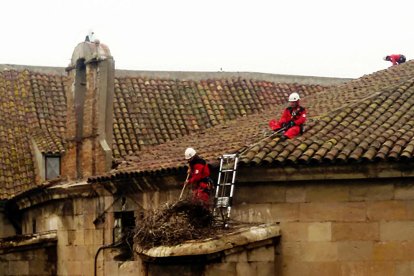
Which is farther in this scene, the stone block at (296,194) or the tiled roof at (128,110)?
the tiled roof at (128,110)

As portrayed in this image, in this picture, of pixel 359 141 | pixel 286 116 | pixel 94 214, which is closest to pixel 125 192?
pixel 94 214

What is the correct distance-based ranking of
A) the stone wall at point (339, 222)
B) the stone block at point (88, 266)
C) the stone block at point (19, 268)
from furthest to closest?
the stone block at point (19, 268), the stone block at point (88, 266), the stone wall at point (339, 222)

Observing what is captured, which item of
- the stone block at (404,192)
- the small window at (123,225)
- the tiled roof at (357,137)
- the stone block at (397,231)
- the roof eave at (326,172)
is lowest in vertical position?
the stone block at (397,231)

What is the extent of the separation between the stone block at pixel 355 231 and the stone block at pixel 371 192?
0.39 m

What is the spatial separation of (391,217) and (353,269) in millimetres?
974

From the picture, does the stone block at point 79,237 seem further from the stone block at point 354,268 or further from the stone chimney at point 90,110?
the stone block at point 354,268

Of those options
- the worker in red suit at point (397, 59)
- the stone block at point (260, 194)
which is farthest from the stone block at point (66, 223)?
the worker in red suit at point (397, 59)

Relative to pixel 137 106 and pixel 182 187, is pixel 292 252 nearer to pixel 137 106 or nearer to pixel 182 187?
pixel 182 187

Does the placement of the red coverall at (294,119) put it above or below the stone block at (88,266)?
above

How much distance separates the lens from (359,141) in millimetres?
14984

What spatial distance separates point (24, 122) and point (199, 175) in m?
12.5

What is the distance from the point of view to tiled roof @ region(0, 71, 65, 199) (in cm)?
2505

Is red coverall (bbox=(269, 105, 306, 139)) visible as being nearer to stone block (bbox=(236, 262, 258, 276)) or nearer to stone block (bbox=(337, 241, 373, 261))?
stone block (bbox=(337, 241, 373, 261))

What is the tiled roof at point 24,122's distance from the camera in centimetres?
2505
